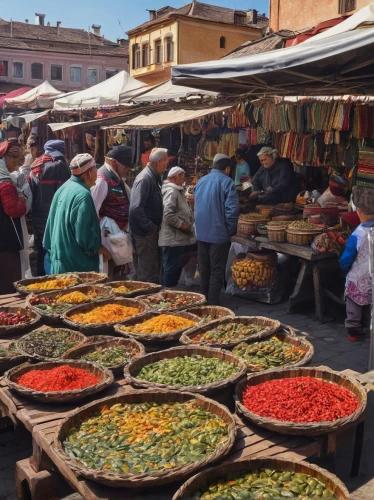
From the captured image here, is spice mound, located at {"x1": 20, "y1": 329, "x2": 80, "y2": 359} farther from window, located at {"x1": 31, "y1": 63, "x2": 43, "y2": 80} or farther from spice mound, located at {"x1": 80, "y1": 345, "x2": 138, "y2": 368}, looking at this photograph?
window, located at {"x1": 31, "y1": 63, "x2": 43, "y2": 80}

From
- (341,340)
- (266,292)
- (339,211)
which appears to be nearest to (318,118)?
(339,211)

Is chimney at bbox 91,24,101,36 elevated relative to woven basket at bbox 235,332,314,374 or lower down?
elevated

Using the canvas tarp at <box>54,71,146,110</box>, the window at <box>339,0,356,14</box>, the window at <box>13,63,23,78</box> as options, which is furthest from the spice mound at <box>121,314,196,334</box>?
the window at <box>13,63,23,78</box>

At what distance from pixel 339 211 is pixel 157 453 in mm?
5272

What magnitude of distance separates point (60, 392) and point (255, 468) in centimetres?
105

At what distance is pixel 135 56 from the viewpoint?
39.4 meters

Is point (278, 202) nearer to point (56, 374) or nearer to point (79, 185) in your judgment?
point (79, 185)

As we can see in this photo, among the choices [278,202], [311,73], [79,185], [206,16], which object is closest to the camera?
[79,185]

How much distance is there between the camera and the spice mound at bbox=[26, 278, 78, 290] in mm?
4781

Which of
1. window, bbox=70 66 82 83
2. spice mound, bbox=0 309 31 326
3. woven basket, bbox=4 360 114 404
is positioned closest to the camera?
woven basket, bbox=4 360 114 404

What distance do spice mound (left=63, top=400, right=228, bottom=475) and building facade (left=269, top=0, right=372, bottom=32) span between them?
1409cm

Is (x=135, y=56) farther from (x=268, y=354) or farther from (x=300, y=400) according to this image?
(x=300, y=400)

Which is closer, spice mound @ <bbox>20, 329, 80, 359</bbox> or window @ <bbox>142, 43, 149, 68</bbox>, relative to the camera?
spice mound @ <bbox>20, 329, 80, 359</bbox>

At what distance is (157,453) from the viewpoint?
2406 millimetres
